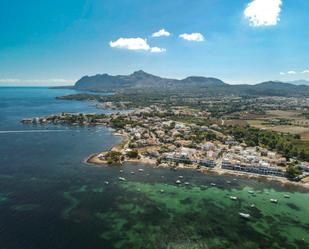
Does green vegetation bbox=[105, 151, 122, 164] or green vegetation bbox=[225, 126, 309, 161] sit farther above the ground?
green vegetation bbox=[105, 151, 122, 164]

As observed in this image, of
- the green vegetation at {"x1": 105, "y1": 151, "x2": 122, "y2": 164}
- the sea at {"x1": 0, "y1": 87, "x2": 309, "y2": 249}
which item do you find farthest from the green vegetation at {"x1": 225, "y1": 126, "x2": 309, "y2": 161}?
the green vegetation at {"x1": 105, "y1": 151, "x2": 122, "y2": 164}

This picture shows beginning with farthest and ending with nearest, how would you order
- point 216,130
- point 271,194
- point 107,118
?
point 107,118 < point 216,130 < point 271,194

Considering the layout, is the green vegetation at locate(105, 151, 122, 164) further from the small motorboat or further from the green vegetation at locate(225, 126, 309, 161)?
the green vegetation at locate(225, 126, 309, 161)

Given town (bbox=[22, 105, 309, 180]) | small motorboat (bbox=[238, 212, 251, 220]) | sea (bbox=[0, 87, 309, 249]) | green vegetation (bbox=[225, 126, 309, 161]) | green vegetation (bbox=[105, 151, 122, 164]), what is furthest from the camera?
green vegetation (bbox=[225, 126, 309, 161])

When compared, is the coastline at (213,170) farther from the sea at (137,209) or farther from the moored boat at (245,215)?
the moored boat at (245,215)

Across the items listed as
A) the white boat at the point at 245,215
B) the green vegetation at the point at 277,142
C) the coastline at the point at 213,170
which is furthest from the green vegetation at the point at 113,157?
the green vegetation at the point at 277,142

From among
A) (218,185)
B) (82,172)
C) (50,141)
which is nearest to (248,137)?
(218,185)

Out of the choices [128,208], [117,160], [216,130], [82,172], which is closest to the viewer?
[128,208]

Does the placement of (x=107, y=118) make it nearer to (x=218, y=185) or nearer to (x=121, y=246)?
(x=218, y=185)

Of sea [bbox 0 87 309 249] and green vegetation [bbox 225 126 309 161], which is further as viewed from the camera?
green vegetation [bbox 225 126 309 161]

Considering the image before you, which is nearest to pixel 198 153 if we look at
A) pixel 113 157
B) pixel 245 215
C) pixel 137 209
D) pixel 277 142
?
pixel 113 157
